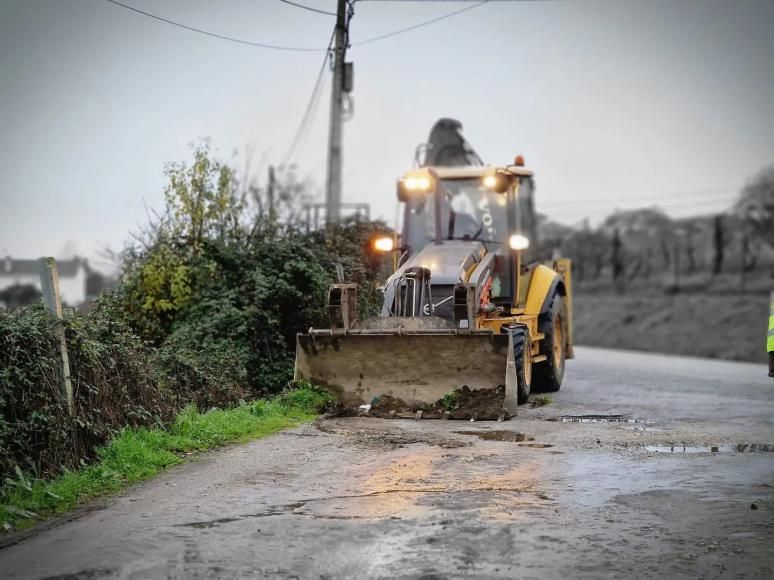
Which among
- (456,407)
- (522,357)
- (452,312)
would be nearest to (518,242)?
(452,312)

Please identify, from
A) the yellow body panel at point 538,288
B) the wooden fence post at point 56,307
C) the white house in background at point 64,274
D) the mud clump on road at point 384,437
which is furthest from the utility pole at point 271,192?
the white house in background at point 64,274

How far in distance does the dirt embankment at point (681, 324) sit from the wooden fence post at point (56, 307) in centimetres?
3072

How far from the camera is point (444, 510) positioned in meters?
6.93

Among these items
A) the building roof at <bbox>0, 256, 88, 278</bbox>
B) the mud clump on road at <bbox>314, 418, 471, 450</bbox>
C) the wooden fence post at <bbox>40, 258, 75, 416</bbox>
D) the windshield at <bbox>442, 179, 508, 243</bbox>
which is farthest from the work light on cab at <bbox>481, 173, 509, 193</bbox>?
the building roof at <bbox>0, 256, 88, 278</bbox>

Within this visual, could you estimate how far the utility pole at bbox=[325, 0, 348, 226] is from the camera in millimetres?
20719

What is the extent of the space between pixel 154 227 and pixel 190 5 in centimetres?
445

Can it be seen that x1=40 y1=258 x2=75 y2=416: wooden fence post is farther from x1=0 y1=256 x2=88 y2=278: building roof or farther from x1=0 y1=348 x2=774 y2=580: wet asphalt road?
x1=0 y1=256 x2=88 y2=278: building roof

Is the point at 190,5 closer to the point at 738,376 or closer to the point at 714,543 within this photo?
the point at 738,376

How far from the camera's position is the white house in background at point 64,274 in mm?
91188

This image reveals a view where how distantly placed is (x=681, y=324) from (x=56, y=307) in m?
42.5

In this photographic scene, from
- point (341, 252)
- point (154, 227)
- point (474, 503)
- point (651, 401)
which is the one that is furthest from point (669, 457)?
point (154, 227)

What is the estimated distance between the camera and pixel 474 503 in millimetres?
7141

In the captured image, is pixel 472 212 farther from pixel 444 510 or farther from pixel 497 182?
pixel 444 510

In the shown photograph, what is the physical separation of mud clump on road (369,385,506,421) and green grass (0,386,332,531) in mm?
837
